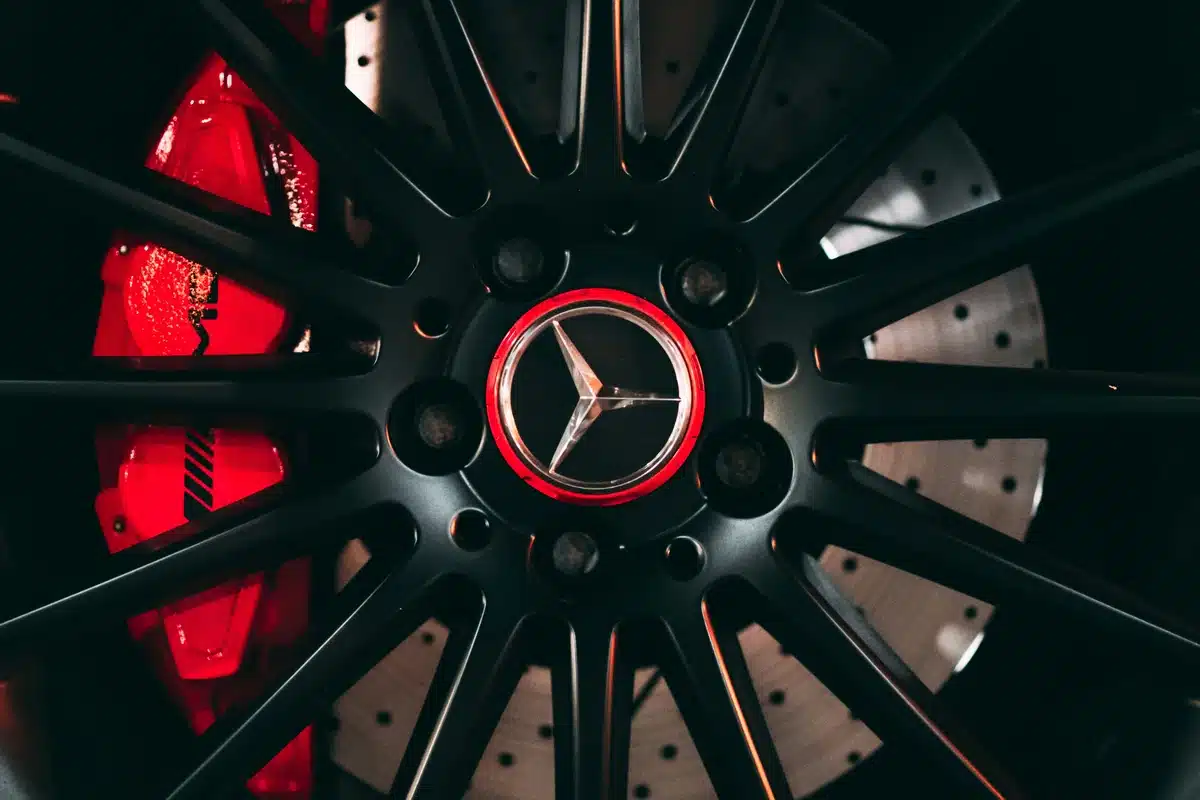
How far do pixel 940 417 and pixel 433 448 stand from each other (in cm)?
33

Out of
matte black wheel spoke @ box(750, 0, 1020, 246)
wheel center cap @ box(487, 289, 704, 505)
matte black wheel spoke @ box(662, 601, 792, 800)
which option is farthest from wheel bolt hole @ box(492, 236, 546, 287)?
matte black wheel spoke @ box(662, 601, 792, 800)

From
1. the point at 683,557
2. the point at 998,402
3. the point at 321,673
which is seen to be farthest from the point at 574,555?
the point at 998,402

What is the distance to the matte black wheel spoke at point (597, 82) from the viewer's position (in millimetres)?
691

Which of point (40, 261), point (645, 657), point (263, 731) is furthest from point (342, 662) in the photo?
point (40, 261)

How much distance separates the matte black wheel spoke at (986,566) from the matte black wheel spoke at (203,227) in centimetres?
35

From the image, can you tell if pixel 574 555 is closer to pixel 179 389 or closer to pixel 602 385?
pixel 602 385

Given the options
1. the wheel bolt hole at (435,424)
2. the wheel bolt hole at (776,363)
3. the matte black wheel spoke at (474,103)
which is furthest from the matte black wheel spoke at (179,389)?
the wheel bolt hole at (776,363)

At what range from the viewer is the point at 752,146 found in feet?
2.90

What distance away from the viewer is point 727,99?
69 cm

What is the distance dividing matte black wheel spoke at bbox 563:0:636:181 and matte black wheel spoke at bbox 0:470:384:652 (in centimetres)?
26

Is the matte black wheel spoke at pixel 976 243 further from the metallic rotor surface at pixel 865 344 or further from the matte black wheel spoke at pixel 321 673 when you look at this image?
the matte black wheel spoke at pixel 321 673

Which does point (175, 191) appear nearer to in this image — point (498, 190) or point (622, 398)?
point (498, 190)

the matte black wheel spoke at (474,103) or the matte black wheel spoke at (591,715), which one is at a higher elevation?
the matte black wheel spoke at (474,103)

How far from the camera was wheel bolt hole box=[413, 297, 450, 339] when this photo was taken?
724 millimetres
